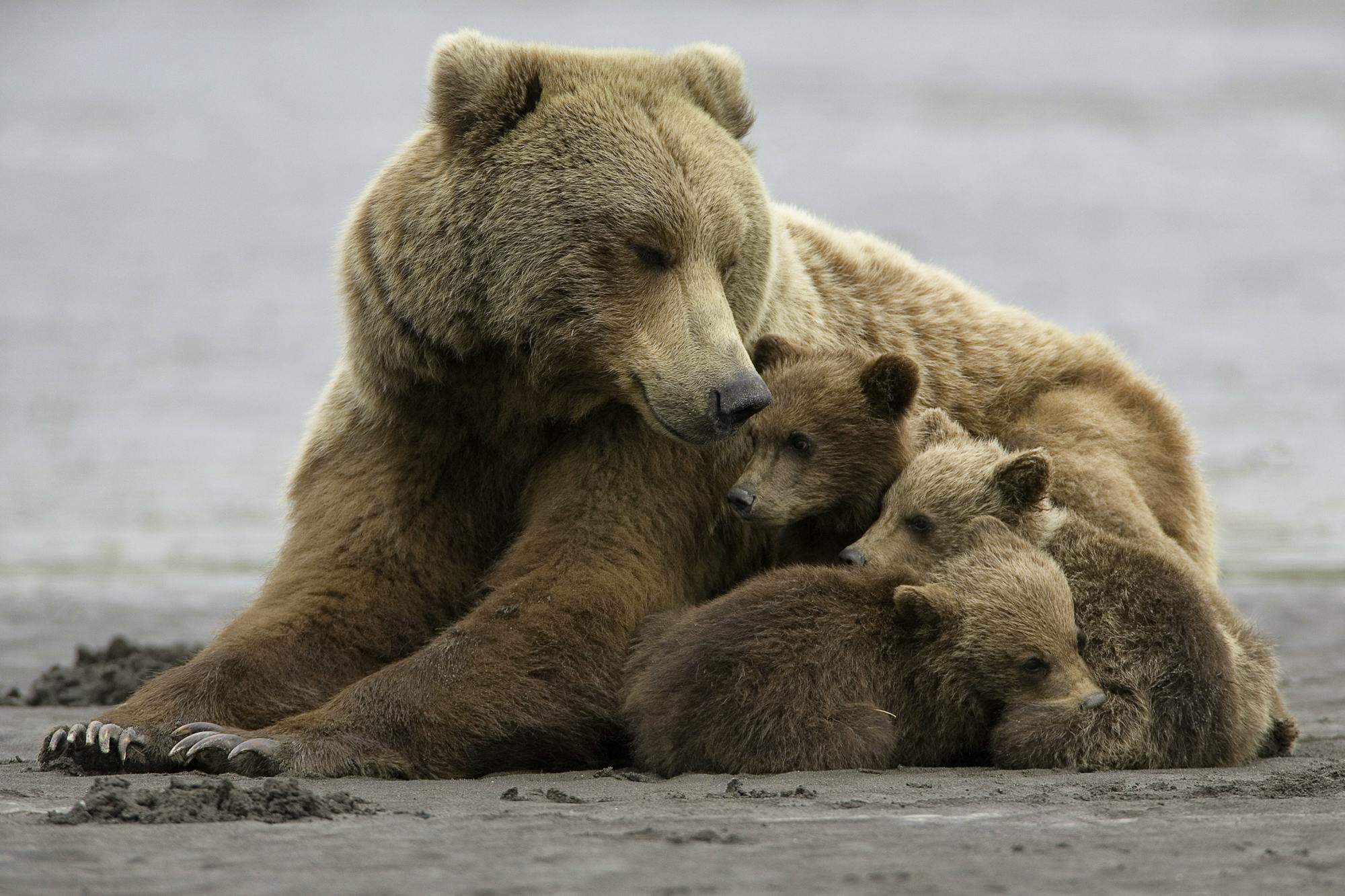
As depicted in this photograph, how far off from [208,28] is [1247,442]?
23.7 meters

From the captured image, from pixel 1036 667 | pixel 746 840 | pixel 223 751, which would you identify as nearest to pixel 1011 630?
pixel 1036 667

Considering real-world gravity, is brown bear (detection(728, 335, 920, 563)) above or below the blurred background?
below

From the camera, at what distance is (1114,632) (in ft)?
19.9

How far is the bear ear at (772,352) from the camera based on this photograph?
22.1 feet

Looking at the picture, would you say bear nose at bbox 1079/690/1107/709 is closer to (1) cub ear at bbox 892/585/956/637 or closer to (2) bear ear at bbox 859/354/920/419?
(1) cub ear at bbox 892/585/956/637

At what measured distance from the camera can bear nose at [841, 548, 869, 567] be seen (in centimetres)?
614

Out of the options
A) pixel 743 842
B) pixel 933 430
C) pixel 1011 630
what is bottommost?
pixel 743 842

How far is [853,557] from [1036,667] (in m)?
0.72

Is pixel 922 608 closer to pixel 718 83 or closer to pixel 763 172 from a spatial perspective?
pixel 718 83

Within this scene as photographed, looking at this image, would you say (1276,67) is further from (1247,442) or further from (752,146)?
(752,146)

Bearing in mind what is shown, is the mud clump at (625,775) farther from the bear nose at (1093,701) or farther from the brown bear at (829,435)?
the bear nose at (1093,701)

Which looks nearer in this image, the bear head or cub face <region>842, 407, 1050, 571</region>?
the bear head

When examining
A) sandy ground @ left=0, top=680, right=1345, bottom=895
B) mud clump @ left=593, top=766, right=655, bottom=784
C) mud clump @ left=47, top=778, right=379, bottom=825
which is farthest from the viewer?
mud clump @ left=593, top=766, right=655, bottom=784

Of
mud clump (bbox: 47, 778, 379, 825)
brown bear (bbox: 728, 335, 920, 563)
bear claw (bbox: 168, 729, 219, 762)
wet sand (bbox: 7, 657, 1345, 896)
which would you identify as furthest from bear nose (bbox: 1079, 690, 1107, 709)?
bear claw (bbox: 168, 729, 219, 762)
